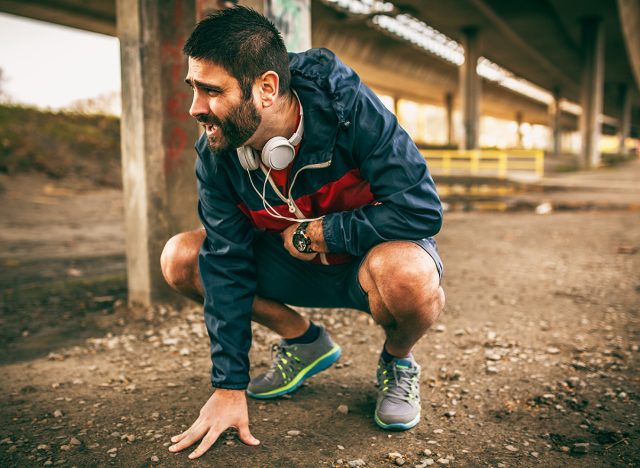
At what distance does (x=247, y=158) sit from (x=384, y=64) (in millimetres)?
28797

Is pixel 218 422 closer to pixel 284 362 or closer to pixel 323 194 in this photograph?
pixel 284 362

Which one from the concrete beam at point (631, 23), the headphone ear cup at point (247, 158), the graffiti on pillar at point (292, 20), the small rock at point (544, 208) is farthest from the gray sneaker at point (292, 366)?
the concrete beam at point (631, 23)

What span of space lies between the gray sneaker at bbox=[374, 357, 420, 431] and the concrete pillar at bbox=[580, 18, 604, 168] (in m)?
26.2

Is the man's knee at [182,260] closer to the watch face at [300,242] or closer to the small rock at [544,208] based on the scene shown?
the watch face at [300,242]

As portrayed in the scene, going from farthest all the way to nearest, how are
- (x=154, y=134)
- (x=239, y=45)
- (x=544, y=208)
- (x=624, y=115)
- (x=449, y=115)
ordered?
1. (x=624, y=115)
2. (x=449, y=115)
3. (x=544, y=208)
4. (x=154, y=134)
5. (x=239, y=45)

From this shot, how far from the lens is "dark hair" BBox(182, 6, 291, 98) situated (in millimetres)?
1868

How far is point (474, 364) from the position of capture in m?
2.76

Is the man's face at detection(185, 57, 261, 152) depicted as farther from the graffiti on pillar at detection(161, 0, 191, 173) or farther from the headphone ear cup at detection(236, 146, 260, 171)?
the graffiti on pillar at detection(161, 0, 191, 173)

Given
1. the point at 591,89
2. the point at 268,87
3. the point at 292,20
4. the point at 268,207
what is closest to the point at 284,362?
the point at 268,207

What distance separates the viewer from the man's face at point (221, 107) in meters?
1.88

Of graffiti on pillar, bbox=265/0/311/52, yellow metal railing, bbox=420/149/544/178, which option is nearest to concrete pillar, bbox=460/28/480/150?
yellow metal railing, bbox=420/149/544/178

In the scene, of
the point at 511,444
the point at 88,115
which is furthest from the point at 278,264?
the point at 88,115

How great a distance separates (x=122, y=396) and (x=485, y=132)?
10057 cm

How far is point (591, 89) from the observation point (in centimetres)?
2692
